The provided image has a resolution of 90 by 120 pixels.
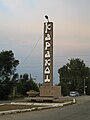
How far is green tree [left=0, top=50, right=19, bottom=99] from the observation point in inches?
2480

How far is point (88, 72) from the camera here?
5694 inches

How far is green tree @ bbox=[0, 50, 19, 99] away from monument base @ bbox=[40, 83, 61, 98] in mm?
17178

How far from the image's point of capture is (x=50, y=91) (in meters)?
45.7

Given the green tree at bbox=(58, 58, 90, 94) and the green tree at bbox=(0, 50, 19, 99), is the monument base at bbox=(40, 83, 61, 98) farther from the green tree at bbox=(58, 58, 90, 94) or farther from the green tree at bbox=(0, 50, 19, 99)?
the green tree at bbox=(58, 58, 90, 94)

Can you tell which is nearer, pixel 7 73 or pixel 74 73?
pixel 7 73

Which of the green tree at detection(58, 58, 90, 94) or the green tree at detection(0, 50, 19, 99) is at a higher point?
the green tree at detection(58, 58, 90, 94)

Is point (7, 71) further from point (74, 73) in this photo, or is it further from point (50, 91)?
point (74, 73)

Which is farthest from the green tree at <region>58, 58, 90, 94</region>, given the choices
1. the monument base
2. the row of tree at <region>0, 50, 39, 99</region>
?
the monument base

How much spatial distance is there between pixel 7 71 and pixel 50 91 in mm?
19969

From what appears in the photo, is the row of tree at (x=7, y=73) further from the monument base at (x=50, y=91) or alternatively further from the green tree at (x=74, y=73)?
the green tree at (x=74, y=73)

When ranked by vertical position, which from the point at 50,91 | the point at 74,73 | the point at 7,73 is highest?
the point at 74,73

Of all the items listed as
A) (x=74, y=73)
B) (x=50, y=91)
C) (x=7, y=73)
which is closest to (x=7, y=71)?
(x=7, y=73)

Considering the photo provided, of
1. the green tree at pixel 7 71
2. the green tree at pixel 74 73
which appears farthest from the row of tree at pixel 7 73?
the green tree at pixel 74 73

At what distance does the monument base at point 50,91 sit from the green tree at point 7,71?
56.4 ft
